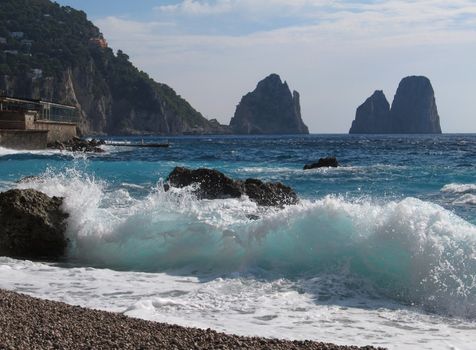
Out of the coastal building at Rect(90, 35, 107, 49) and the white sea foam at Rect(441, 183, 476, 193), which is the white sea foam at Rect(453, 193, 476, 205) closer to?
the white sea foam at Rect(441, 183, 476, 193)

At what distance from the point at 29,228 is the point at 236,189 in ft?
22.8

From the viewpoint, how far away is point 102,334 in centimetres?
587

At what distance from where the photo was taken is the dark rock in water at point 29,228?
11078 millimetres

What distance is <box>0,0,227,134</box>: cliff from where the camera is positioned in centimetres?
13350

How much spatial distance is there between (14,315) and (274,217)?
19.4 feet

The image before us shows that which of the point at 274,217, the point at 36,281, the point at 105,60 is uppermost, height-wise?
the point at 105,60

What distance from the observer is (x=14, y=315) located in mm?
6344

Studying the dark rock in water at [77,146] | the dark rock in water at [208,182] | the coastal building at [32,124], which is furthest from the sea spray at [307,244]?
the dark rock in water at [77,146]

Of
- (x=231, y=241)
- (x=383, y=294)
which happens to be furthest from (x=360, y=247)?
(x=231, y=241)

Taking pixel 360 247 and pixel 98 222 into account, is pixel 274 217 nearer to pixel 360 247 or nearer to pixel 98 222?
pixel 360 247

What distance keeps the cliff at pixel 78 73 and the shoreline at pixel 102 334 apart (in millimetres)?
129181

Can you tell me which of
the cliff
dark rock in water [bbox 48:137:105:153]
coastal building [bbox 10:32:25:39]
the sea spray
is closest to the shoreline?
the sea spray

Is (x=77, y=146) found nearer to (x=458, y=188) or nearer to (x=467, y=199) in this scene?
(x=458, y=188)

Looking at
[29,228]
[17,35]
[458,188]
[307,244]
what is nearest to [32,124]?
[458,188]
